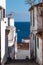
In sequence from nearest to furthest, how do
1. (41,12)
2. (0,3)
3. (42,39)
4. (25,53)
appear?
(42,39)
(41,12)
(0,3)
(25,53)

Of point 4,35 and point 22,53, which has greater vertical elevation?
point 4,35

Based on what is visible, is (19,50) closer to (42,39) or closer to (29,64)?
(29,64)

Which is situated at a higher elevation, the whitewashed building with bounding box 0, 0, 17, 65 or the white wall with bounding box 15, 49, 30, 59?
the whitewashed building with bounding box 0, 0, 17, 65

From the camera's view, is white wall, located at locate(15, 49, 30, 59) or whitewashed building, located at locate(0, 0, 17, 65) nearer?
whitewashed building, located at locate(0, 0, 17, 65)

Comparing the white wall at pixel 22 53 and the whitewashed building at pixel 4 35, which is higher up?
the whitewashed building at pixel 4 35

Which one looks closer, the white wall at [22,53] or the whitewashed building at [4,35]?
the whitewashed building at [4,35]

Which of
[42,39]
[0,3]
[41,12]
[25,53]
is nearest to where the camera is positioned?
[42,39]

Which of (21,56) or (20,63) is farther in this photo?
(21,56)

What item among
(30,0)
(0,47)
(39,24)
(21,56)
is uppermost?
(30,0)

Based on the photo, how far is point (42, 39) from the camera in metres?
8.70

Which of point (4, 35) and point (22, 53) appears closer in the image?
point (4, 35)

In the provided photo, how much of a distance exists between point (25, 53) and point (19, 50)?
901 millimetres

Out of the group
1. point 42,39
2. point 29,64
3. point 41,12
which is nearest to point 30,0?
point 41,12

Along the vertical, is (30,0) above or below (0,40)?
above
